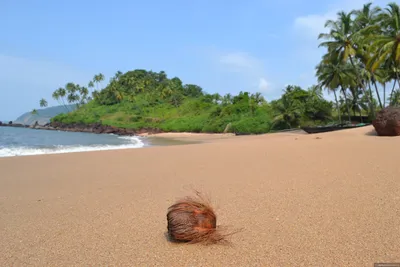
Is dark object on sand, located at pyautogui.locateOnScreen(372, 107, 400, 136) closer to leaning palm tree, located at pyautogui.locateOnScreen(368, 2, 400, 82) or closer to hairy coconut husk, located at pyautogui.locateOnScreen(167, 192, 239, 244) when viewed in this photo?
leaning palm tree, located at pyautogui.locateOnScreen(368, 2, 400, 82)

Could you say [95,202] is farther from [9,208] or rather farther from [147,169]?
[147,169]

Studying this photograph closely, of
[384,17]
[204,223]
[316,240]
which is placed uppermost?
Answer: [384,17]

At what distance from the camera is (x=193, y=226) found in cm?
344

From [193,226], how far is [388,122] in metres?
14.9

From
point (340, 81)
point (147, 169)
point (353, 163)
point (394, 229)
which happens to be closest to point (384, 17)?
point (340, 81)

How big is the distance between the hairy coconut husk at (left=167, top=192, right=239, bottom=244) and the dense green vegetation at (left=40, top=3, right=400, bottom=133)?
972 inches

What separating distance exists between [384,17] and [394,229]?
1182 inches

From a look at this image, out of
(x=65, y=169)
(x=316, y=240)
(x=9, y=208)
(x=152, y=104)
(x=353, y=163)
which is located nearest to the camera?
(x=316, y=240)

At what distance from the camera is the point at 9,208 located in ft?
17.6

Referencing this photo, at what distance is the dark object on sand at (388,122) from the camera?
49.3 feet

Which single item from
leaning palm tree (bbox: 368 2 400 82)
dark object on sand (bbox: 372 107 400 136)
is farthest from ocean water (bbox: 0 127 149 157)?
leaning palm tree (bbox: 368 2 400 82)

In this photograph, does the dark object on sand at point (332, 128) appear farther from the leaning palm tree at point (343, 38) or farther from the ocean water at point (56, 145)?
the ocean water at point (56, 145)

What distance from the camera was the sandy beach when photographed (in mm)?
3162

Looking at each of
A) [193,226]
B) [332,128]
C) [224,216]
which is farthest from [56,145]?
[193,226]
